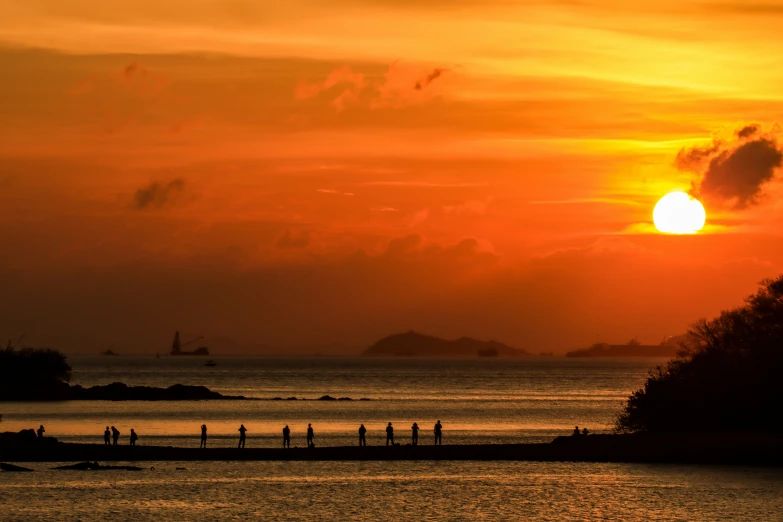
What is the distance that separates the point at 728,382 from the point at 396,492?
26432 mm

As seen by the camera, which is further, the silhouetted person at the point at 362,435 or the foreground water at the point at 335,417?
the foreground water at the point at 335,417

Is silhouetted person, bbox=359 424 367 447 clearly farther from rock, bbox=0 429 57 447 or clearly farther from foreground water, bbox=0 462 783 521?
rock, bbox=0 429 57 447

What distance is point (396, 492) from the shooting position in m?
52.0

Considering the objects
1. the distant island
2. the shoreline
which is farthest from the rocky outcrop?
the shoreline

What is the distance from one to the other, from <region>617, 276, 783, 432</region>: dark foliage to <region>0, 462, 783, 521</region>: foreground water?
7994mm

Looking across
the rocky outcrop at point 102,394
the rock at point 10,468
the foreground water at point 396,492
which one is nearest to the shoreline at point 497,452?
the foreground water at point 396,492

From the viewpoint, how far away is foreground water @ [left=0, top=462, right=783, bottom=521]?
46.2 meters

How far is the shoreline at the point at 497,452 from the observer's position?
2435 inches

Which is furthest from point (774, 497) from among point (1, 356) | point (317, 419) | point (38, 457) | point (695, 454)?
point (1, 356)

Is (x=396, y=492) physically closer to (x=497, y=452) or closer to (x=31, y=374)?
(x=497, y=452)

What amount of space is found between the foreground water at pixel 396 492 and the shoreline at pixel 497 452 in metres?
1.66

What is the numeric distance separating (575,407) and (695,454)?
6939 centimetres

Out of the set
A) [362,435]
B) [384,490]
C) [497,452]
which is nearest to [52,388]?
[362,435]

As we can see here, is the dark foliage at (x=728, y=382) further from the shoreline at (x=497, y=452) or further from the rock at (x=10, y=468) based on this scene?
the rock at (x=10, y=468)
